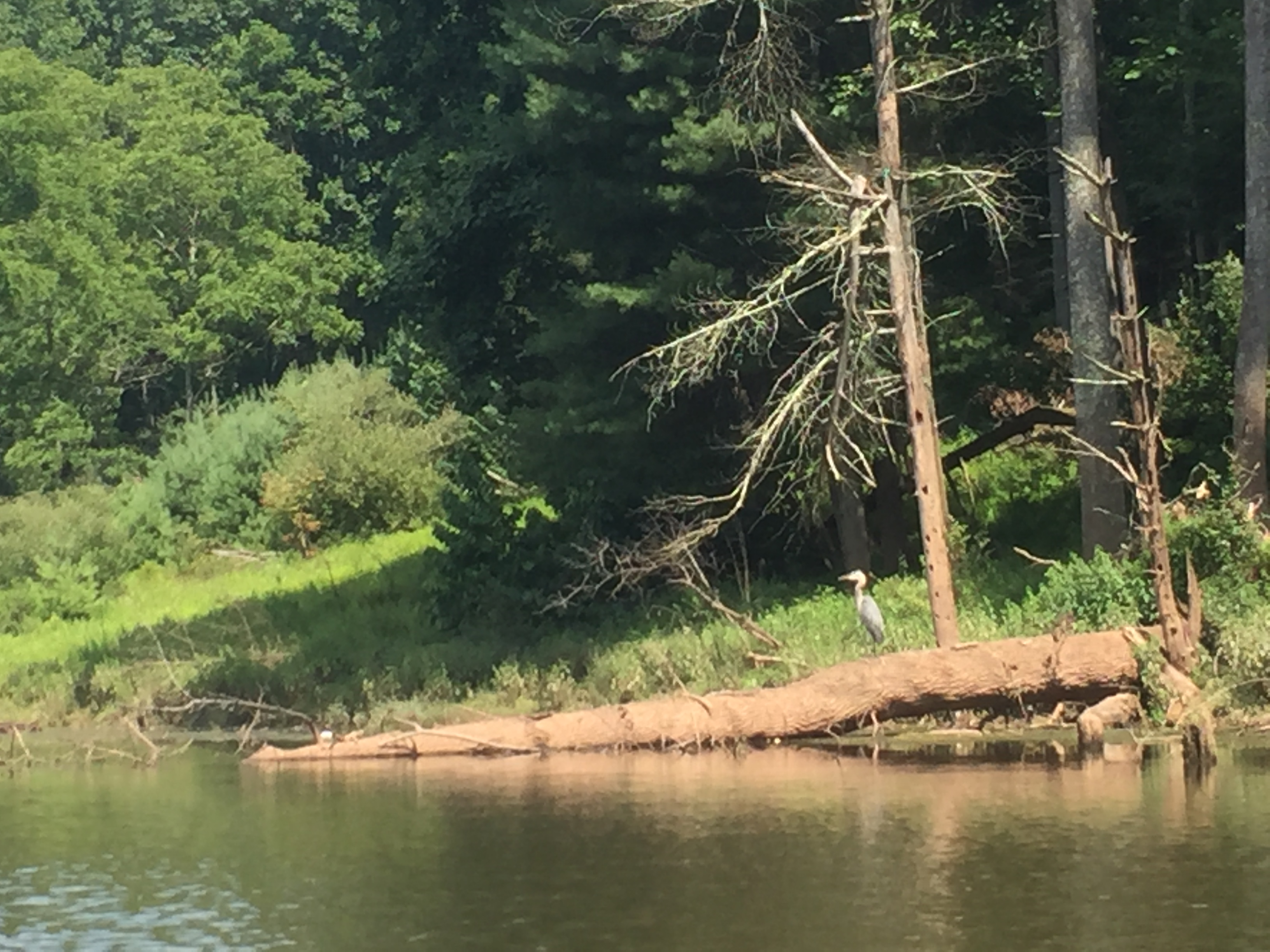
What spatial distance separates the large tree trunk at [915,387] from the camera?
977 inches

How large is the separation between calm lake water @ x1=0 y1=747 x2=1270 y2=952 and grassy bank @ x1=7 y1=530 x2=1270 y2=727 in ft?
11.9

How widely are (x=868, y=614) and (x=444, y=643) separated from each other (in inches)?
412

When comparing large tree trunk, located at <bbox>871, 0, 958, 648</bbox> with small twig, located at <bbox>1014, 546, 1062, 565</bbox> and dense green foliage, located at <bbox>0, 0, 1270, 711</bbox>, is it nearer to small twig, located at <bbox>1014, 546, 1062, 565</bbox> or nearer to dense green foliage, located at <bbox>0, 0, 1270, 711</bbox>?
dense green foliage, located at <bbox>0, 0, 1270, 711</bbox>

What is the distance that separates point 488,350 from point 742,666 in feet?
40.0

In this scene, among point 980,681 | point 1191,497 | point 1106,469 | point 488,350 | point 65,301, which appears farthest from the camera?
point 65,301

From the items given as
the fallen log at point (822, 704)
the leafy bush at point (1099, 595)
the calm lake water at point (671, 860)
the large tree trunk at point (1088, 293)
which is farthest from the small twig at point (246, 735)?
the large tree trunk at point (1088, 293)

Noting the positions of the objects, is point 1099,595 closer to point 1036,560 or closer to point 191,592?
point 1036,560

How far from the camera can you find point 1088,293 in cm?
2803

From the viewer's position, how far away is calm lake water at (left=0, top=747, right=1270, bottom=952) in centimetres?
1350

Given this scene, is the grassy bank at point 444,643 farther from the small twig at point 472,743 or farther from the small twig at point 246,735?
the small twig at point 472,743

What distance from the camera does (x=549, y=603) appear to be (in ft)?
105

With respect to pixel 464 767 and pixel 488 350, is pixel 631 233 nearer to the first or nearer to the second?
pixel 488 350

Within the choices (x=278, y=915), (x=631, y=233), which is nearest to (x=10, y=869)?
(x=278, y=915)

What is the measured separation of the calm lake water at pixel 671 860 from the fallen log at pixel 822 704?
606mm
